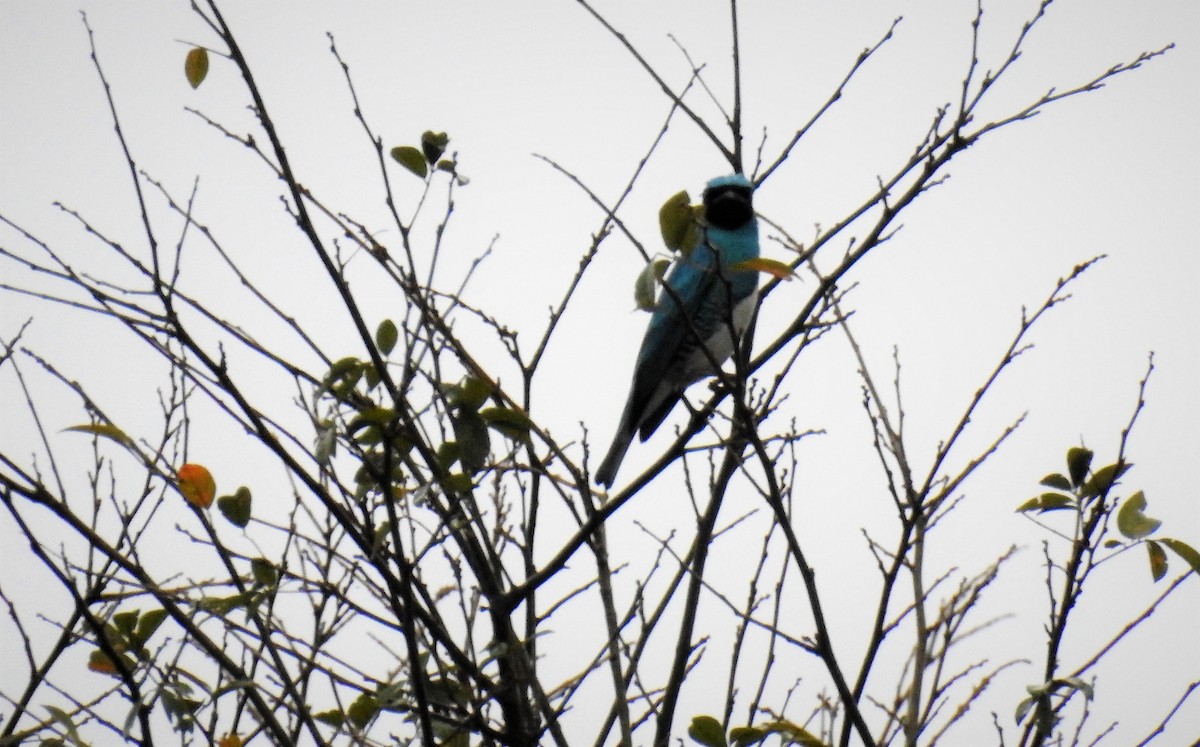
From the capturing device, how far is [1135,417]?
2555 millimetres

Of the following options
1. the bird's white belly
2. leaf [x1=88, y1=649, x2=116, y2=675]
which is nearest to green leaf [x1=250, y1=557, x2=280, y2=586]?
leaf [x1=88, y1=649, x2=116, y2=675]

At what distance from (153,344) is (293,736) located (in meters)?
1.14

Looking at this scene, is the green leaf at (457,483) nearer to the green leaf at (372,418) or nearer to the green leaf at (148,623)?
the green leaf at (372,418)

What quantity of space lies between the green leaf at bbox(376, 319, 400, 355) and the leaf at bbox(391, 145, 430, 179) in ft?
1.71

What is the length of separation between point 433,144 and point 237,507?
3.43 feet

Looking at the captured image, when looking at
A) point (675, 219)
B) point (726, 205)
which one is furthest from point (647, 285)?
point (726, 205)

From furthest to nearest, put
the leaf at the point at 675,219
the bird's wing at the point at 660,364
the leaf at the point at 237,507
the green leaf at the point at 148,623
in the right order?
the bird's wing at the point at 660,364 → the green leaf at the point at 148,623 → the leaf at the point at 237,507 → the leaf at the point at 675,219

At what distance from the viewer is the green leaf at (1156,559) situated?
92.3 inches

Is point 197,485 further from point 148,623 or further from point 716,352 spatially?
point 716,352

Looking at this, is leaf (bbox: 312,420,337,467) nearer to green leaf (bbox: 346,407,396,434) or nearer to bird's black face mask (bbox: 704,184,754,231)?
green leaf (bbox: 346,407,396,434)

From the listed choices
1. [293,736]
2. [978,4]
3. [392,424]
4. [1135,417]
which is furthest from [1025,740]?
[978,4]

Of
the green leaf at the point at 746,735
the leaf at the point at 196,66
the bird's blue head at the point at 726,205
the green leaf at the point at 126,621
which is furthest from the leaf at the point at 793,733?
the bird's blue head at the point at 726,205

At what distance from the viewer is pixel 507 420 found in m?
2.28

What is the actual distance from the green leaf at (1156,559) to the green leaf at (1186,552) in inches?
0.9
